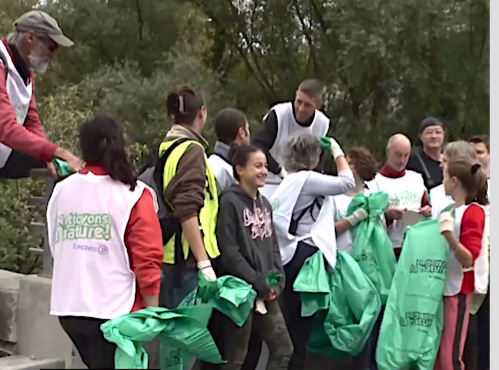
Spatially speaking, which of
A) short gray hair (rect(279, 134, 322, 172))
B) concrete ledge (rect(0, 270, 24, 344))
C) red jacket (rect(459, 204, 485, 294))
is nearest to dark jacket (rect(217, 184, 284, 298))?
short gray hair (rect(279, 134, 322, 172))

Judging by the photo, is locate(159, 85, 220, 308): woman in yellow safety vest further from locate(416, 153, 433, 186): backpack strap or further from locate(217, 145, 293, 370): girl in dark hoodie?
locate(416, 153, 433, 186): backpack strap

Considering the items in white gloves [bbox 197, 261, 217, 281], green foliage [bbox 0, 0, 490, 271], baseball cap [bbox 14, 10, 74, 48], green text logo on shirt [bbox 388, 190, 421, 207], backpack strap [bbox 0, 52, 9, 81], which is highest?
green foliage [bbox 0, 0, 490, 271]

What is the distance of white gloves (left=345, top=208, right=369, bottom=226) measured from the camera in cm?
486

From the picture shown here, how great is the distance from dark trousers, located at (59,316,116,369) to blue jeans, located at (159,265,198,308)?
2.44ft

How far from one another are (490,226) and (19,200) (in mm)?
4186

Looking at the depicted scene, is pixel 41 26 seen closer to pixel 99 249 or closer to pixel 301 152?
pixel 99 249

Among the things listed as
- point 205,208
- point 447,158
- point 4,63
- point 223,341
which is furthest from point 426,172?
point 4,63

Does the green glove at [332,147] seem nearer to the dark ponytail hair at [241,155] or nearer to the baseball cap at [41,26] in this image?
the dark ponytail hair at [241,155]

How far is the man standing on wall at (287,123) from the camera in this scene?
4922 millimetres

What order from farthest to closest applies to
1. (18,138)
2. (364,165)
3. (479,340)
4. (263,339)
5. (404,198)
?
(404,198) < (364,165) < (479,340) < (263,339) < (18,138)

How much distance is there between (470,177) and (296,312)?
134 cm

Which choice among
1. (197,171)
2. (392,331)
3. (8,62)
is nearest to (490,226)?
(392,331)

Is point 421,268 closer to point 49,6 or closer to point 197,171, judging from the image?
point 197,171

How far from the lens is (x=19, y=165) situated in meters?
4.06
